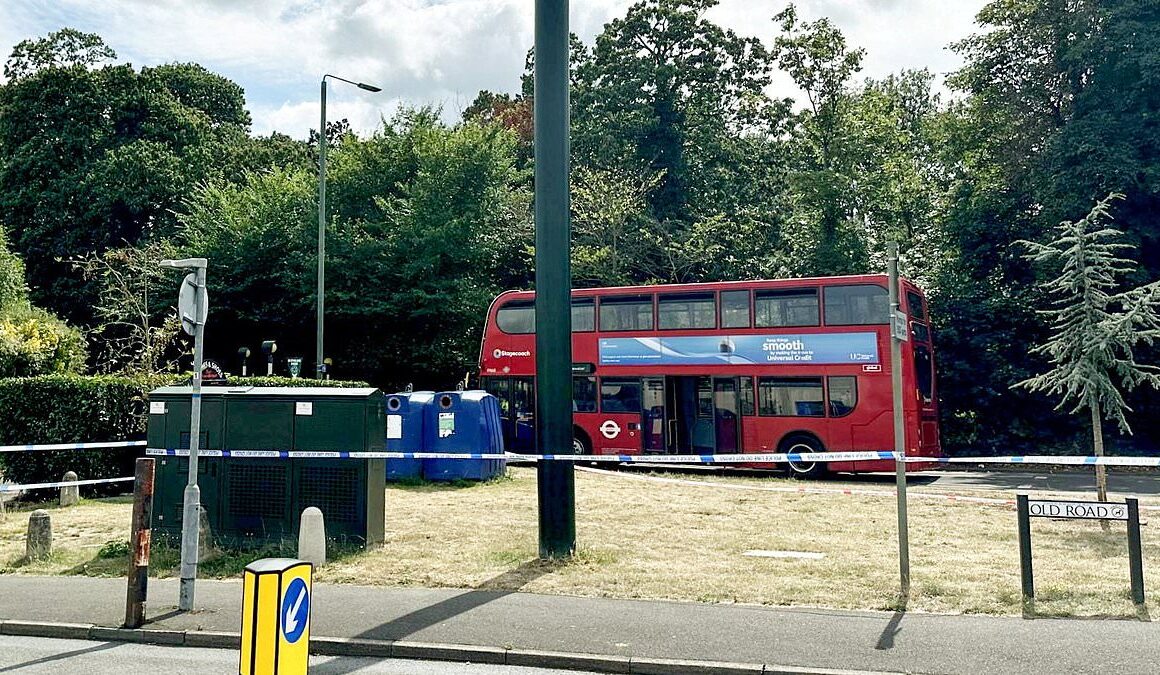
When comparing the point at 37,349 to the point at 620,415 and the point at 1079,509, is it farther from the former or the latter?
the point at 1079,509

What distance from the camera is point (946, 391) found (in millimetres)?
24875

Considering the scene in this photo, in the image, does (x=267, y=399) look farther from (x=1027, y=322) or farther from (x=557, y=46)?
(x=1027, y=322)

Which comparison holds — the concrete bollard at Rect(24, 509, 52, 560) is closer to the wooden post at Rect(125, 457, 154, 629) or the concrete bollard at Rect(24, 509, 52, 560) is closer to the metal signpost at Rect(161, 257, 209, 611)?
the metal signpost at Rect(161, 257, 209, 611)

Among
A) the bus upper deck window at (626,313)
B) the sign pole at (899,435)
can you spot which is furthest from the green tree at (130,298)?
the sign pole at (899,435)

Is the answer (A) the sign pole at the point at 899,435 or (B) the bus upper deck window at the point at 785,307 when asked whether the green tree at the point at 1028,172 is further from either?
(A) the sign pole at the point at 899,435

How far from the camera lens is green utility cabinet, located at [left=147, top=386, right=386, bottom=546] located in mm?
10055

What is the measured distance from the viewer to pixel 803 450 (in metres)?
19.3

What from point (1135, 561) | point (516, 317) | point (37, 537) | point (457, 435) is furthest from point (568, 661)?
point (516, 317)

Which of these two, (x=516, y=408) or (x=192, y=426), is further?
(x=516, y=408)

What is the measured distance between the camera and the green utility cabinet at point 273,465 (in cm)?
1005

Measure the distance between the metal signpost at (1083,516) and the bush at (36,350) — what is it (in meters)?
17.3

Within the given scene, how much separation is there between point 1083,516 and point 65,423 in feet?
46.9

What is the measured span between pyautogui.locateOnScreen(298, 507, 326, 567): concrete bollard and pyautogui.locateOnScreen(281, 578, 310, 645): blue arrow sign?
5.42 m

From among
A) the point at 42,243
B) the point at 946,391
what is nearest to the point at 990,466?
the point at 946,391
